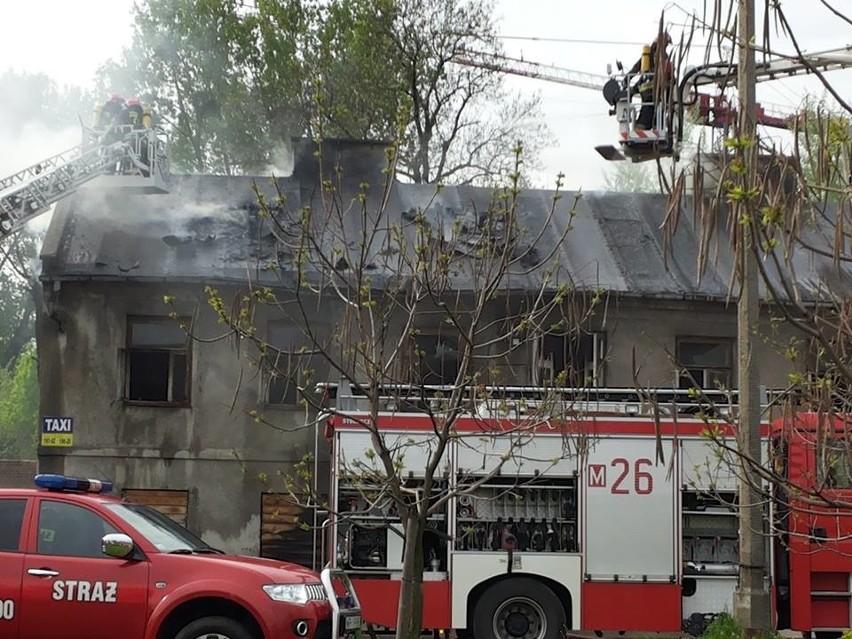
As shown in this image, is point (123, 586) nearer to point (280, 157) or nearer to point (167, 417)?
point (167, 417)

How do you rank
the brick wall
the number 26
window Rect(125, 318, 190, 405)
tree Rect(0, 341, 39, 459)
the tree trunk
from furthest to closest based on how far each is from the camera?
tree Rect(0, 341, 39, 459)
the brick wall
window Rect(125, 318, 190, 405)
the number 26
the tree trunk

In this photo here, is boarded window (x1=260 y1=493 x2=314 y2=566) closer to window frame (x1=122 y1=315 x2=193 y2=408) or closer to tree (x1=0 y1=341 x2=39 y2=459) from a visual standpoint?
window frame (x1=122 y1=315 x2=193 y2=408)

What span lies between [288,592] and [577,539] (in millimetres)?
5817

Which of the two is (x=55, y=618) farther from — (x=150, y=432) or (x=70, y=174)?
(x=70, y=174)

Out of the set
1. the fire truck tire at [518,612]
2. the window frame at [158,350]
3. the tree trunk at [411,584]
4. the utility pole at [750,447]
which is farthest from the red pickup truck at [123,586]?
the window frame at [158,350]

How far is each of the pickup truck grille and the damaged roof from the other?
1011 centimetres

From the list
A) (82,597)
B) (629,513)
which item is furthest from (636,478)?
(82,597)

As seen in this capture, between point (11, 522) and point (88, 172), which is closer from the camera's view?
point (11, 522)

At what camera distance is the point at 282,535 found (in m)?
20.8

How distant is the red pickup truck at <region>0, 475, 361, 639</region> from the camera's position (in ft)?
33.0

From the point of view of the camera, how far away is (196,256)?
21.7 metres

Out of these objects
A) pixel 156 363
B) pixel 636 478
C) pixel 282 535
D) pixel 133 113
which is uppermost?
pixel 133 113

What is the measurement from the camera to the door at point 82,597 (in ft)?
33.0

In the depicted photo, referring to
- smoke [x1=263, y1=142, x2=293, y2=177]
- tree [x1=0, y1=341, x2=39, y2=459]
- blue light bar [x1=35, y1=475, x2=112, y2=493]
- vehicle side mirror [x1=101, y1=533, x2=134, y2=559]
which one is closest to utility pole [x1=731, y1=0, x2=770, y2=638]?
vehicle side mirror [x1=101, y1=533, x2=134, y2=559]
